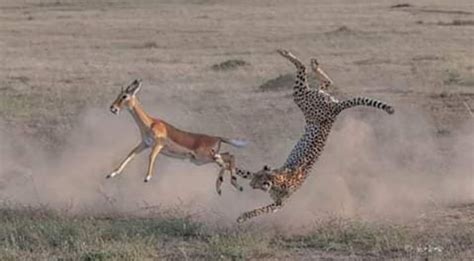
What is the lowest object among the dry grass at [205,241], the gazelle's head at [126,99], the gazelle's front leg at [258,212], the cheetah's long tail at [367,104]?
the dry grass at [205,241]

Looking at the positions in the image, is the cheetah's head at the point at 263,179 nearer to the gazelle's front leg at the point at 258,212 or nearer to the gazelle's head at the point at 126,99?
the gazelle's front leg at the point at 258,212

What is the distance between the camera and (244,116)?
15.7 metres

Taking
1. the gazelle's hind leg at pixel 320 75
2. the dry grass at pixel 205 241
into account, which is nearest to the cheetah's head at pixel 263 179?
the dry grass at pixel 205 241

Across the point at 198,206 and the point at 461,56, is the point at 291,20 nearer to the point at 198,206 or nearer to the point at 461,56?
the point at 461,56

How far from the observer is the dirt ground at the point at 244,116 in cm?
1052

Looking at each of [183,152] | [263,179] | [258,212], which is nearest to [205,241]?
[258,212]

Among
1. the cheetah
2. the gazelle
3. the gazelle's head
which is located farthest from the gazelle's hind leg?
the gazelle's head

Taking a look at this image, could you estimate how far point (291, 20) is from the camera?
38844mm

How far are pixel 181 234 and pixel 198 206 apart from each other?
47.2 inches

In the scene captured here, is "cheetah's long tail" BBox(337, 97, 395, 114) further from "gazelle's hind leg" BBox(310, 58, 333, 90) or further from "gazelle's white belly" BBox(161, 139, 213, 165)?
"gazelle's white belly" BBox(161, 139, 213, 165)

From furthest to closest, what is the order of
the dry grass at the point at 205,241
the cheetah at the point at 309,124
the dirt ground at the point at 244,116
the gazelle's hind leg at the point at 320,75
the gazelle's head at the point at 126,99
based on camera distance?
the dirt ground at the point at 244,116, the gazelle's hind leg at the point at 320,75, the cheetah at the point at 309,124, the dry grass at the point at 205,241, the gazelle's head at the point at 126,99

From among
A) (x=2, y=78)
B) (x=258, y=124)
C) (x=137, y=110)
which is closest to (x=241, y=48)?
(x=2, y=78)

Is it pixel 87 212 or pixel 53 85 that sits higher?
pixel 87 212

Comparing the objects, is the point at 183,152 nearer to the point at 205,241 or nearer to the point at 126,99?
the point at 126,99
